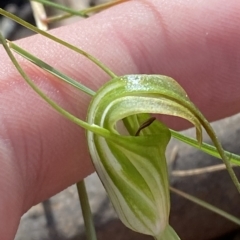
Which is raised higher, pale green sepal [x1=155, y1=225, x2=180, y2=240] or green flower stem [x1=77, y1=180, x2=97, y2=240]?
pale green sepal [x1=155, y1=225, x2=180, y2=240]

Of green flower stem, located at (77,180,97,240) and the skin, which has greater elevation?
the skin

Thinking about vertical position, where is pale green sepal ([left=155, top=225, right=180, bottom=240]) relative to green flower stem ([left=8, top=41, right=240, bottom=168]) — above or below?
below

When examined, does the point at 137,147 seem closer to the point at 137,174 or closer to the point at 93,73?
the point at 137,174

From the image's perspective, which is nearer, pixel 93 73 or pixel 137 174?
pixel 137 174

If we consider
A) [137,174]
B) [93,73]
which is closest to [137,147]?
[137,174]

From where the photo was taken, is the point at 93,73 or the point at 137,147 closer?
the point at 137,147

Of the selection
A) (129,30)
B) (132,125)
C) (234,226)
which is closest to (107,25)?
(129,30)

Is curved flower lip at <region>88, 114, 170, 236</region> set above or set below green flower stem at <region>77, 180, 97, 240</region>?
above

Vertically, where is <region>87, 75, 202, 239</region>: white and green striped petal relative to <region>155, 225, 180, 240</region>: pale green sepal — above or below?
above

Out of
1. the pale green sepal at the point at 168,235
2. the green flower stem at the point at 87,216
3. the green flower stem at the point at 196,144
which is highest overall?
the green flower stem at the point at 196,144

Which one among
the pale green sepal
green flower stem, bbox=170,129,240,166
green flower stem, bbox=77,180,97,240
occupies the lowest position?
green flower stem, bbox=77,180,97,240
